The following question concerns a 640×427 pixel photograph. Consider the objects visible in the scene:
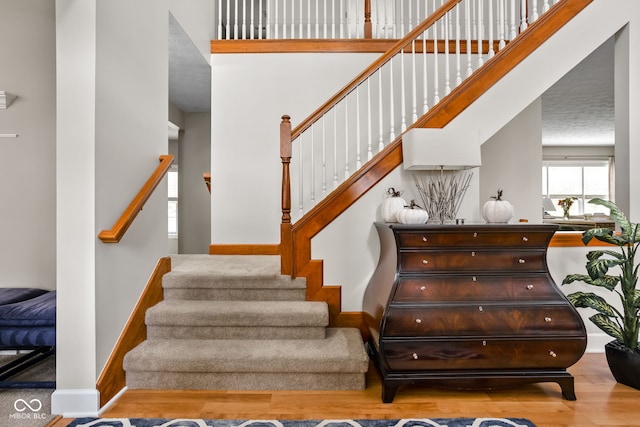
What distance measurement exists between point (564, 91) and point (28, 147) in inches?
266

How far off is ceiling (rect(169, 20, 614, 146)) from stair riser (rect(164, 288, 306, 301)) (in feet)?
7.80

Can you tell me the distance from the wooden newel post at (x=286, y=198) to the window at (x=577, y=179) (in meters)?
9.52

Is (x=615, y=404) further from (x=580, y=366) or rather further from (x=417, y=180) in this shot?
(x=417, y=180)

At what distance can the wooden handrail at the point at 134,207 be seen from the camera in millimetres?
2017

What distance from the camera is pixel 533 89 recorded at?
2842 millimetres

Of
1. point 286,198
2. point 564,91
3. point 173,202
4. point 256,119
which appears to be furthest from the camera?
point 173,202

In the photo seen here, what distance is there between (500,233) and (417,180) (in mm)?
805

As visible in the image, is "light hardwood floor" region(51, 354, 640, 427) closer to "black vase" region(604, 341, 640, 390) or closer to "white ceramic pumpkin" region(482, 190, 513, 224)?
"black vase" region(604, 341, 640, 390)

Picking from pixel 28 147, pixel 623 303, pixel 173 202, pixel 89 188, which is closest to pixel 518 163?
pixel 623 303

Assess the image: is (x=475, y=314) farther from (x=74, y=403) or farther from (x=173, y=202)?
(x=173, y=202)

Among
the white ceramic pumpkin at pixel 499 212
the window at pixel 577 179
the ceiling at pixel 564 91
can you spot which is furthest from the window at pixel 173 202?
the window at pixel 577 179

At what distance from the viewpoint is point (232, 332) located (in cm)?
252

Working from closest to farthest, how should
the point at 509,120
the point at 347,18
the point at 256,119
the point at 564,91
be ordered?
1. the point at 509,120
2. the point at 256,119
3. the point at 347,18
4. the point at 564,91

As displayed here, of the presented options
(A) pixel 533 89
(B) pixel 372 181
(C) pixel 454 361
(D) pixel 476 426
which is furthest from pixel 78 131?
(A) pixel 533 89
